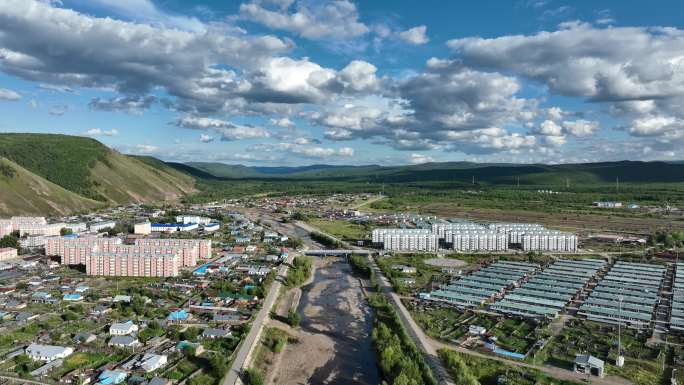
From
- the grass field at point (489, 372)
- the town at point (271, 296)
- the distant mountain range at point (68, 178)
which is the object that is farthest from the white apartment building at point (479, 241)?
the distant mountain range at point (68, 178)

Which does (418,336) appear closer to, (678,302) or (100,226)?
(678,302)

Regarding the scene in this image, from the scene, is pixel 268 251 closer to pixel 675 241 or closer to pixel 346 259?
pixel 346 259

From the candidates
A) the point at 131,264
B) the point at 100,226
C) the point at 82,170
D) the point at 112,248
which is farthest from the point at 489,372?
the point at 82,170

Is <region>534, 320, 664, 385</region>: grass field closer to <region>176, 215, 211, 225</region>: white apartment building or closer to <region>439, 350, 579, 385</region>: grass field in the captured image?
<region>439, 350, 579, 385</region>: grass field

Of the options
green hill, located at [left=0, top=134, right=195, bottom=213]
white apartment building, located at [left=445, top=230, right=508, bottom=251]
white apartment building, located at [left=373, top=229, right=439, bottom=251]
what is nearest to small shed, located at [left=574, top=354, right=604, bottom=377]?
white apartment building, located at [left=373, top=229, right=439, bottom=251]

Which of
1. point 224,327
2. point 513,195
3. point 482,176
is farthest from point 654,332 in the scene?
point 482,176

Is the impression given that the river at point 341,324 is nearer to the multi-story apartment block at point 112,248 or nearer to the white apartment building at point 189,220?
the multi-story apartment block at point 112,248
